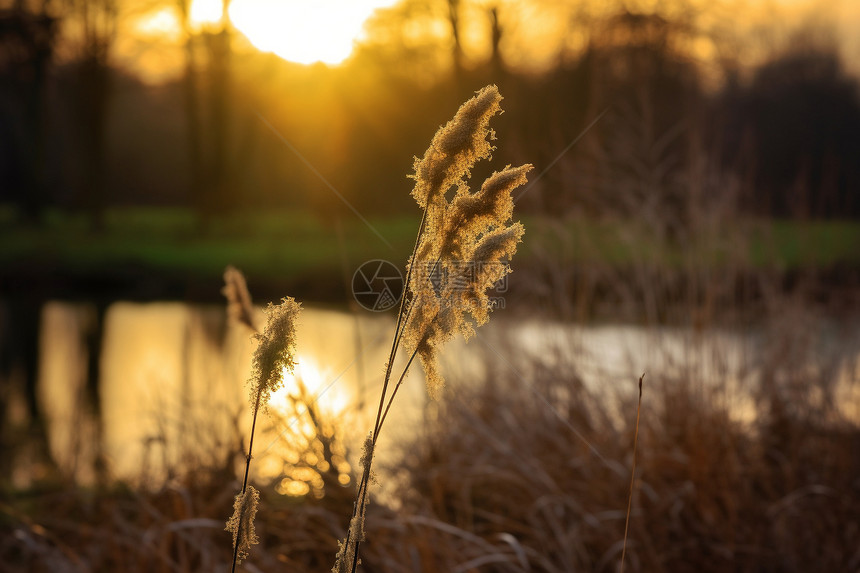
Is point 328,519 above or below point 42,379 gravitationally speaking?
above

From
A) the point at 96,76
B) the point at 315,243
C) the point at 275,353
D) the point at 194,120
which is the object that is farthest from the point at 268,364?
the point at 96,76

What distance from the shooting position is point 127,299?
1338cm

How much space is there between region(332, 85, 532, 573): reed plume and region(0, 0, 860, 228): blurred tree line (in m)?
0.91

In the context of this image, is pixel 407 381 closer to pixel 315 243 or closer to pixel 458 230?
pixel 458 230

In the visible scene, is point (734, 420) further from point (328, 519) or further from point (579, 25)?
point (579, 25)

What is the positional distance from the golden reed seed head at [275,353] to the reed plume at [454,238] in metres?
0.11

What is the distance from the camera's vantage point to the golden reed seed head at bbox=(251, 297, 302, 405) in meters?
0.70

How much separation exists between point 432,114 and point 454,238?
7.91 meters

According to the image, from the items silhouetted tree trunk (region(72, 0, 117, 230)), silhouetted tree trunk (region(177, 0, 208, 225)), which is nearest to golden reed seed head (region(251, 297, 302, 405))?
silhouetted tree trunk (region(177, 0, 208, 225))

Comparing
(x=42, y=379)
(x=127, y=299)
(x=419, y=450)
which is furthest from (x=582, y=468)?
(x=127, y=299)

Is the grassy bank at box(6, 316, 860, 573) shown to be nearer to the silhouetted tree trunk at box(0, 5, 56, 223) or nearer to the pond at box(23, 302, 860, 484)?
the pond at box(23, 302, 860, 484)

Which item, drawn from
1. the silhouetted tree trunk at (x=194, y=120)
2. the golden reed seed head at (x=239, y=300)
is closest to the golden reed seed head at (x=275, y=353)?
the golden reed seed head at (x=239, y=300)

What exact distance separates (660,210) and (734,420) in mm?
1106

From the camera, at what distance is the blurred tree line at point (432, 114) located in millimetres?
3908
